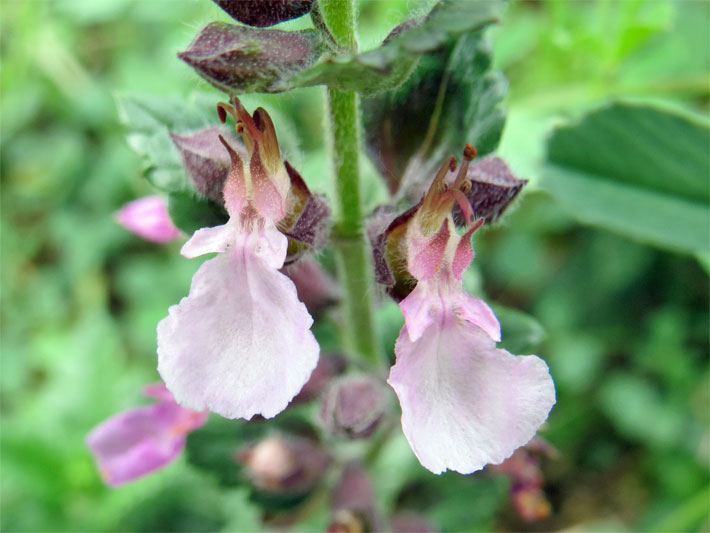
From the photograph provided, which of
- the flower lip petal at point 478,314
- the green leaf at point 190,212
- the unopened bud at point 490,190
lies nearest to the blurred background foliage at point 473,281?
the green leaf at point 190,212

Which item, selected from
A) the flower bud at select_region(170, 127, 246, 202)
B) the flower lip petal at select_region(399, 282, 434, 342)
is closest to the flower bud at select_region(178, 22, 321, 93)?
the flower bud at select_region(170, 127, 246, 202)

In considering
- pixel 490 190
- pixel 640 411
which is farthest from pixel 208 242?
pixel 640 411

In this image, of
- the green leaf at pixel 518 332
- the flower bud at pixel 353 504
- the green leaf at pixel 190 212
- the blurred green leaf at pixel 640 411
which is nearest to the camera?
the green leaf at pixel 190 212

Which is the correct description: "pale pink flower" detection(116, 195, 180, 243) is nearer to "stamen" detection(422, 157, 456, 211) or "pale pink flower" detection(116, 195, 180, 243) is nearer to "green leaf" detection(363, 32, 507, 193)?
"green leaf" detection(363, 32, 507, 193)

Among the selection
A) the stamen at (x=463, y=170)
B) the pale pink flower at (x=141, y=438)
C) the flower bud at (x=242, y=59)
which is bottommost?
the pale pink flower at (x=141, y=438)

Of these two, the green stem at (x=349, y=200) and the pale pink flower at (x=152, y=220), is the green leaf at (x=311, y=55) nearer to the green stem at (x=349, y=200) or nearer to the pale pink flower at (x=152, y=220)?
the green stem at (x=349, y=200)

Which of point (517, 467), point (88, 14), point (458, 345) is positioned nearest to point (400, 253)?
point (458, 345)
